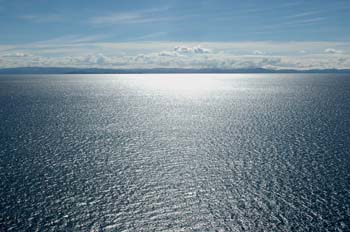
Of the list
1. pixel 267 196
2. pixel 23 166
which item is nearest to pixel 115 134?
pixel 23 166

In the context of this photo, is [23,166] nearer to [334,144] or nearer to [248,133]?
[248,133]

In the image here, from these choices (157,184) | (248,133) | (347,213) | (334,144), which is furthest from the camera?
(248,133)

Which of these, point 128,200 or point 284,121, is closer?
point 128,200

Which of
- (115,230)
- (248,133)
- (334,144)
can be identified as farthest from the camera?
(248,133)

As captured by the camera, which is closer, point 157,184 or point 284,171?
point 157,184

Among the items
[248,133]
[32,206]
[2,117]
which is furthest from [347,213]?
[2,117]

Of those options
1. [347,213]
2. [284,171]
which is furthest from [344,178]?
[347,213]

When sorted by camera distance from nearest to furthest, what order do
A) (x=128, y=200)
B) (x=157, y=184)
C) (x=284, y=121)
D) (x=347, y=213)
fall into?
(x=347, y=213)
(x=128, y=200)
(x=157, y=184)
(x=284, y=121)

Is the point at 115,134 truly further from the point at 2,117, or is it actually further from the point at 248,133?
the point at 2,117

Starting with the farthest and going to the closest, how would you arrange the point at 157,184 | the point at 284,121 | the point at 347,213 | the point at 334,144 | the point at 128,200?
1. the point at 284,121
2. the point at 334,144
3. the point at 157,184
4. the point at 128,200
5. the point at 347,213
